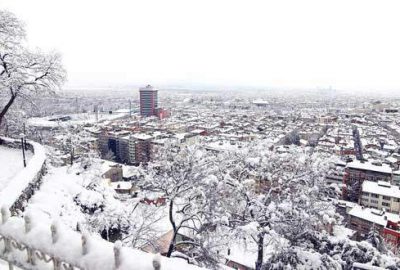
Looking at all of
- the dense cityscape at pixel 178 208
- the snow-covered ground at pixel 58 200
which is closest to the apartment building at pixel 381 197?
the dense cityscape at pixel 178 208

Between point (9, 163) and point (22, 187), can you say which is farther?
point (9, 163)

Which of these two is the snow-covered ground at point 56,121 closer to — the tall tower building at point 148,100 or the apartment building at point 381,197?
the tall tower building at point 148,100

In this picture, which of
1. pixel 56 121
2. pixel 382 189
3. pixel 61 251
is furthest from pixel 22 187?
pixel 56 121

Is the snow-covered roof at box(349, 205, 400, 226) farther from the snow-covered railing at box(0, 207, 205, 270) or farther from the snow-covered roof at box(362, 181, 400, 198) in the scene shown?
the snow-covered railing at box(0, 207, 205, 270)

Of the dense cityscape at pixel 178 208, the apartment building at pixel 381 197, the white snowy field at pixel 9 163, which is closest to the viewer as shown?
the dense cityscape at pixel 178 208

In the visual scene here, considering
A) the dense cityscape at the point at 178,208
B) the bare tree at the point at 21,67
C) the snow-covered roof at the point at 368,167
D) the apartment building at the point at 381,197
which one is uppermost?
the bare tree at the point at 21,67

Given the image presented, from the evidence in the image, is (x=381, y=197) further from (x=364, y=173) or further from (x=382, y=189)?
(x=364, y=173)

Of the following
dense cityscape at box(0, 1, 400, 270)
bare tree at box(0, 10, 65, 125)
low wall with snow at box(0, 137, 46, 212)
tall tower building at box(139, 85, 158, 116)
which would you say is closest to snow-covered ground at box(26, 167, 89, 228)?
dense cityscape at box(0, 1, 400, 270)
